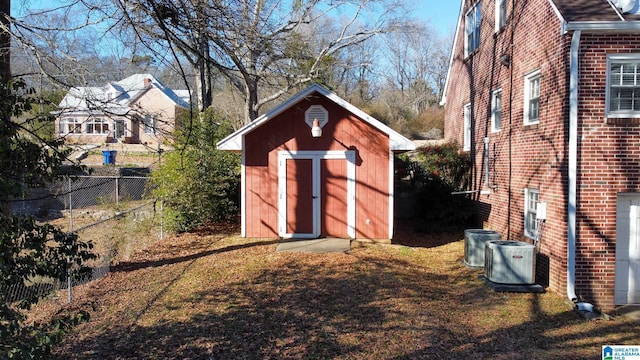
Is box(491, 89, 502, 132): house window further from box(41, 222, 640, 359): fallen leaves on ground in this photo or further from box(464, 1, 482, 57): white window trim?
box(41, 222, 640, 359): fallen leaves on ground

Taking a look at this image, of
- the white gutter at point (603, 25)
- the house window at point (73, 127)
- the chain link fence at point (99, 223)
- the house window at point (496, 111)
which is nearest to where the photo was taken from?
the house window at point (73, 127)

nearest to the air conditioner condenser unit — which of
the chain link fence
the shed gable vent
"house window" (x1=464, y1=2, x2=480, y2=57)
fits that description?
the shed gable vent

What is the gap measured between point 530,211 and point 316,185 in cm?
514

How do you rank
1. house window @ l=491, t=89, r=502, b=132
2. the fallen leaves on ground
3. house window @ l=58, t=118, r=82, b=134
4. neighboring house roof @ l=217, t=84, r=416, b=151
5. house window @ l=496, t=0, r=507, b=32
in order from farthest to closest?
house window @ l=491, t=89, r=502, b=132 → house window @ l=496, t=0, r=507, b=32 → neighboring house roof @ l=217, t=84, r=416, b=151 → the fallen leaves on ground → house window @ l=58, t=118, r=82, b=134

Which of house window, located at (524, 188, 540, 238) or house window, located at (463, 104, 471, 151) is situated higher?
house window, located at (463, 104, 471, 151)

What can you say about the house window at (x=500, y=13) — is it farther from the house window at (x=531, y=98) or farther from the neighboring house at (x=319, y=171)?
the neighboring house at (x=319, y=171)

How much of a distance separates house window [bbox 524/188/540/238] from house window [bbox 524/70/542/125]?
1.56m

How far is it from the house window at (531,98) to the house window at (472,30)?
4.03 meters

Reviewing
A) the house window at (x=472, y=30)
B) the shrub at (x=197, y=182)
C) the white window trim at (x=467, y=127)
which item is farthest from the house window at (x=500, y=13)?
the shrub at (x=197, y=182)

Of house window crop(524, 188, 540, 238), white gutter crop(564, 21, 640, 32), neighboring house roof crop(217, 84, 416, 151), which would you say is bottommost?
house window crop(524, 188, 540, 238)

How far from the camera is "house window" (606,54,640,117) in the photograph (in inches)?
339

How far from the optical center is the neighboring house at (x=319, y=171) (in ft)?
Result: 39.7

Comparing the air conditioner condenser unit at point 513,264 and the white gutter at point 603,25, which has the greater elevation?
the white gutter at point 603,25

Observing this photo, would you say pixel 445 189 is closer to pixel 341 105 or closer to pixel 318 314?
pixel 341 105
